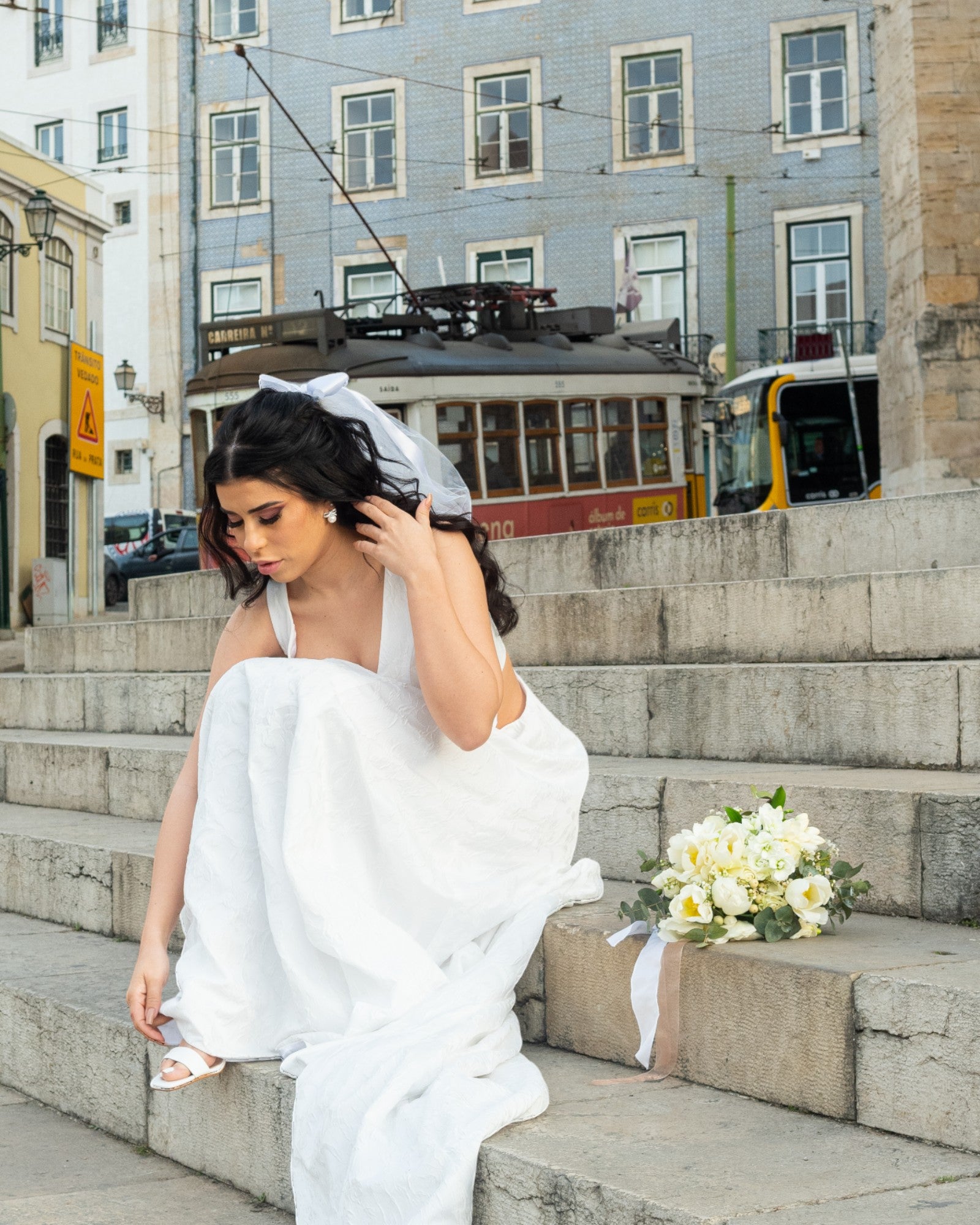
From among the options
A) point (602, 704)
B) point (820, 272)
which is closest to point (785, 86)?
point (820, 272)

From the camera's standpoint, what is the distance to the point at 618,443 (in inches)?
628

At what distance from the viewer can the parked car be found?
24.5 metres

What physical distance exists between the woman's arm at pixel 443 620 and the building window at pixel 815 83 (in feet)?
84.4

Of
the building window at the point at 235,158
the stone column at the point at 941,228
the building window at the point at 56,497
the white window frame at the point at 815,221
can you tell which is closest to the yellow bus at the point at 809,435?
the white window frame at the point at 815,221

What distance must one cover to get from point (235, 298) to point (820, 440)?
1519 centimetres

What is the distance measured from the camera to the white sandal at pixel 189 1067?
2.74 metres

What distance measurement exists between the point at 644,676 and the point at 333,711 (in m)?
1.88

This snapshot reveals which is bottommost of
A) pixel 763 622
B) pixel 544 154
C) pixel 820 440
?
pixel 763 622

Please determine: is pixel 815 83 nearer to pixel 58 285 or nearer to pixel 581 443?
pixel 58 285

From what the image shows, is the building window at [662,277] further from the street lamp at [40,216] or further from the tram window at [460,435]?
the tram window at [460,435]

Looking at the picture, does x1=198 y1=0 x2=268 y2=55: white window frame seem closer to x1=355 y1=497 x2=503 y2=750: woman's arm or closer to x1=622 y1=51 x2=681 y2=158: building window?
x1=622 y1=51 x2=681 y2=158: building window

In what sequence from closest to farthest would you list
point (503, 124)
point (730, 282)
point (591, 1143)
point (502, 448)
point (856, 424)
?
point (591, 1143)
point (502, 448)
point (856, 424)
point (730, 282)
point (503, 124)

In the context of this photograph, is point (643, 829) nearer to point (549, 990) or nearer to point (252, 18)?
point (549, 990)

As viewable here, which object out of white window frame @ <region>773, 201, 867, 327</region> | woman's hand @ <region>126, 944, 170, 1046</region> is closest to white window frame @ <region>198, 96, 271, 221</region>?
white window frame @ <region>773, 201, 867, 327</region>
